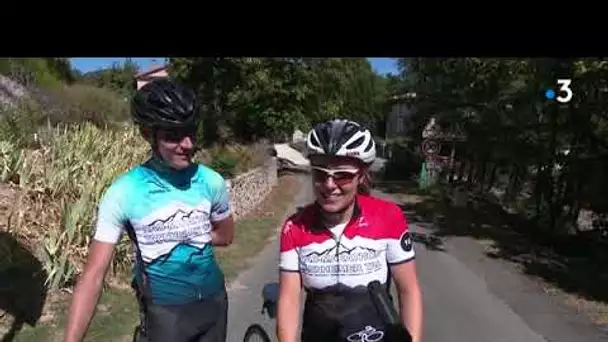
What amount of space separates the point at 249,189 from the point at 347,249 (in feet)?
54.7

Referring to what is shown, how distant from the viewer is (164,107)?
3.18 meters

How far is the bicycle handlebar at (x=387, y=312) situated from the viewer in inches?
106

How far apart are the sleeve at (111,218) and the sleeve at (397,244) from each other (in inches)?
45.1

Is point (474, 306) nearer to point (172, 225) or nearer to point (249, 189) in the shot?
point (172, 225)

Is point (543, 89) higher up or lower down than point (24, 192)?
higher up

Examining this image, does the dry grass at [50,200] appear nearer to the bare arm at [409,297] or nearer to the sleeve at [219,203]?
the sleeve at [219,203]

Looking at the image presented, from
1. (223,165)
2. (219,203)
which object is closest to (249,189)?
(223,165)

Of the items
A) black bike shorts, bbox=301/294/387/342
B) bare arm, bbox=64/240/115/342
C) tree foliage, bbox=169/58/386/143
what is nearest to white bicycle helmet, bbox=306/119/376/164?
black bike shorts, bbox=301/294/387/342

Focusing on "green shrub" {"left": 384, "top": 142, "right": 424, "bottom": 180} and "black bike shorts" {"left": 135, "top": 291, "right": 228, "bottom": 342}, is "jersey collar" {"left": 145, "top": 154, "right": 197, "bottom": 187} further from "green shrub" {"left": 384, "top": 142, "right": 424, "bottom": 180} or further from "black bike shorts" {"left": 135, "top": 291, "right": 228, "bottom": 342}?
"green shrub" {"left": 384, "top": 142, "right": 424, "bottom": 180}
